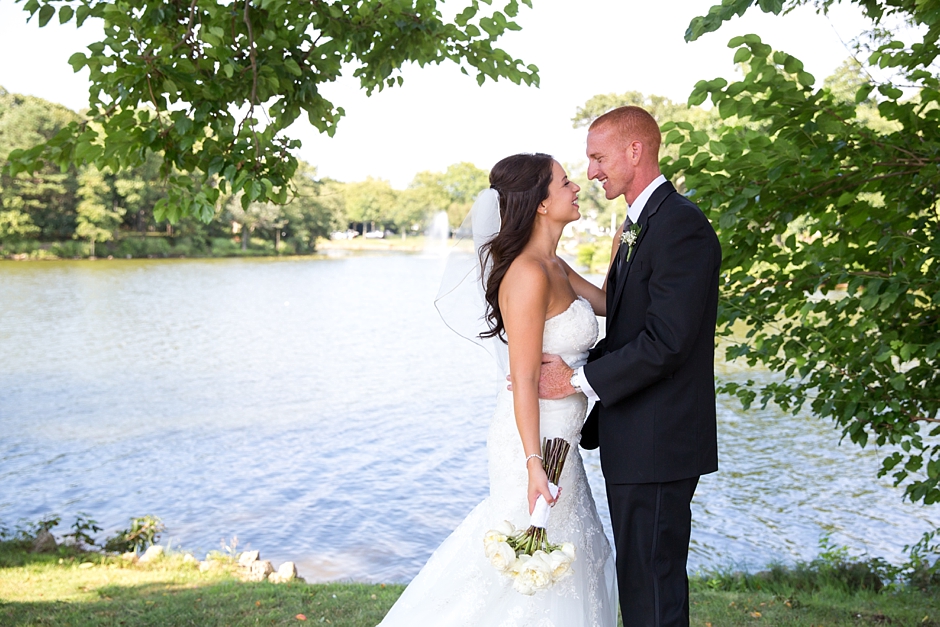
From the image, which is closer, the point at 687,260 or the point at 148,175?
the point at 687,260

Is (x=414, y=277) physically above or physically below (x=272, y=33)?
below

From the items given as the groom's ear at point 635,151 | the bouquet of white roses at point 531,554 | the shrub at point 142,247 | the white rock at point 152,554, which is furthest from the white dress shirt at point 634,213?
the shrub at point 142,247

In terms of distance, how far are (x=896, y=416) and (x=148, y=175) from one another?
66967 mm

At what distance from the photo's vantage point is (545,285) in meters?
3.10

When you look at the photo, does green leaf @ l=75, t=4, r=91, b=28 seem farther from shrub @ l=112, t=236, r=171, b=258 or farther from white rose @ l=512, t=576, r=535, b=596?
shrub @ l=112, t=236, r=171, b=258

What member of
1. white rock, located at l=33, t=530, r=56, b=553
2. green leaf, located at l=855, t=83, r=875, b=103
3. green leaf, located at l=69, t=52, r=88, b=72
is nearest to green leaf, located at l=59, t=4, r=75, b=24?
green leaf, located at l=69, t=52, r=88, b=72

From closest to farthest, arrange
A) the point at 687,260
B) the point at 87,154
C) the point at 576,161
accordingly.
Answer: the point at 687,260 < the point at 87,154 < the point at 576,161

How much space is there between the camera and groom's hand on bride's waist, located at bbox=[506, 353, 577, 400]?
10.5 ft

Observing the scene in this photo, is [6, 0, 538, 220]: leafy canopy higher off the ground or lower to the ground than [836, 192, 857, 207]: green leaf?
higher

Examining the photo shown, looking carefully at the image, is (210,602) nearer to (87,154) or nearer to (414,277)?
(87,154)

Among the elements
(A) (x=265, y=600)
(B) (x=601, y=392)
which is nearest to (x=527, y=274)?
(B) (x=601, y=392)

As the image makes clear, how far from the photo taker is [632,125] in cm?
294

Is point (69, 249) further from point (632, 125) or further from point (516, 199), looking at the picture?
point (632, 125)

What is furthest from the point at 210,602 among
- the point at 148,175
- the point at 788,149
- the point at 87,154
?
the point at 148,175
